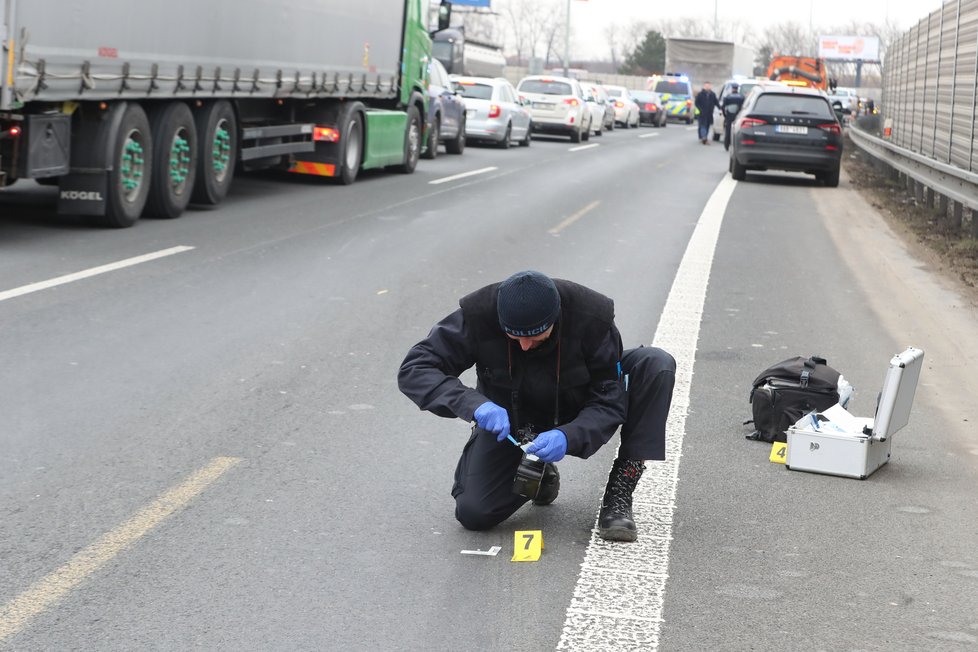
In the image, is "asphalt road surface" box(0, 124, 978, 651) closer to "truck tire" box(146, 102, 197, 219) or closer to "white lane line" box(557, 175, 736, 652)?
"white lane line" box(557, 175, 736, 652)

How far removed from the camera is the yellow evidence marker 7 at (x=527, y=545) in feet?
16.3

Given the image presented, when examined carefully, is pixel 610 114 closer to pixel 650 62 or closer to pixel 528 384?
pixel 528 384

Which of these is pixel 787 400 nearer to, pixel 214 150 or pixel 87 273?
pixel 87 273

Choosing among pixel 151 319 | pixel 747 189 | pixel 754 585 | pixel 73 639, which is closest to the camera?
pixel 73 639

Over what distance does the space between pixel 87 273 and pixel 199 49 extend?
4798 millimetres

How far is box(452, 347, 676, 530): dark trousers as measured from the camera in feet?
17.1

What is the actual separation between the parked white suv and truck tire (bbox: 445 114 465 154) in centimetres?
751

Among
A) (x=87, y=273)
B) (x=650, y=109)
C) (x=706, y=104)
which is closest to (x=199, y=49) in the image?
(x=87, y=273)

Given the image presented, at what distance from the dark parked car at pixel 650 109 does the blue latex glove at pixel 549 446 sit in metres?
51.0

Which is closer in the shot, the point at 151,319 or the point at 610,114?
the point at 151,319

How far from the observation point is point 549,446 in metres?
4.92

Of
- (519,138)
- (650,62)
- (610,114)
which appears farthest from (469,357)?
(650,62)

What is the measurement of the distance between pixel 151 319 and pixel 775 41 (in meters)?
167

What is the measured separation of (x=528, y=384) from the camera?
5180 millimetres
